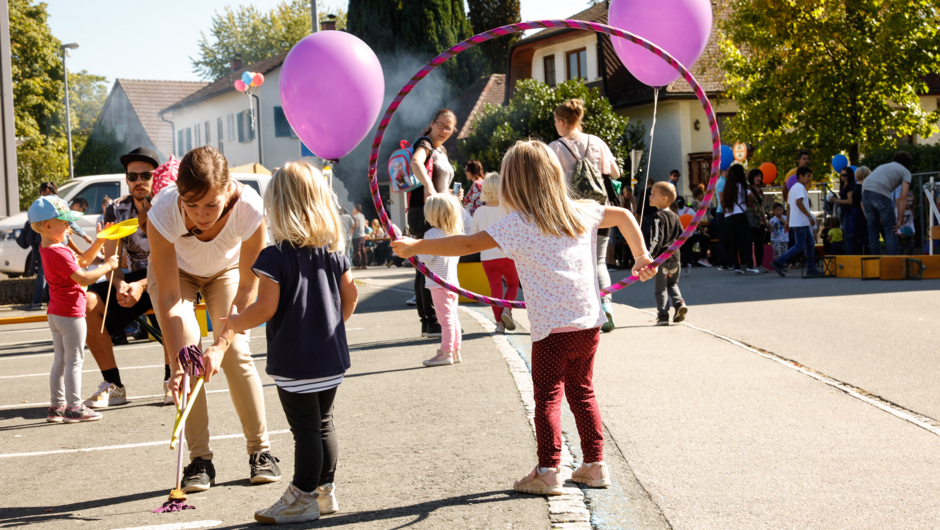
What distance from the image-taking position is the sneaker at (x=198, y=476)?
423 cm

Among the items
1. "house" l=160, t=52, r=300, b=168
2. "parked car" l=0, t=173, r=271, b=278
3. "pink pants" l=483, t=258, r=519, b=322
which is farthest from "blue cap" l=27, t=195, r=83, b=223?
"house" l=160, t=52, r=300, b=168

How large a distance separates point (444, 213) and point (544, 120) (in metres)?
21.8

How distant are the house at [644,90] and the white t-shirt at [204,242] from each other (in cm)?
2635

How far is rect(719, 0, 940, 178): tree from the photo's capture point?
21531mm

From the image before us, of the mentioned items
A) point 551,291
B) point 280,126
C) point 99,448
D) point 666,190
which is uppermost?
point 280,126

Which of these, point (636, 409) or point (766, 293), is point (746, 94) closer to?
point (766, 293)

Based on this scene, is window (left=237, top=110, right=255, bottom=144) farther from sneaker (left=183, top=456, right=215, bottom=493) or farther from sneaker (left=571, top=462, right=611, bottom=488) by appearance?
sneaker (left=571, top=462, right=611, bottom=488)

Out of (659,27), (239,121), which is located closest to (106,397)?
(659,27)

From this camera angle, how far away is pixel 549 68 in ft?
119

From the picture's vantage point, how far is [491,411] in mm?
5531

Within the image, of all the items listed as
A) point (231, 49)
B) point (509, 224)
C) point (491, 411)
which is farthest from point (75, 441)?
point (231, 49)

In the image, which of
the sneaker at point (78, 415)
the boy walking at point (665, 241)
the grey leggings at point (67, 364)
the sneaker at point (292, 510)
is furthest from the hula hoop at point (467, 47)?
the boy walking at point (665, 241)

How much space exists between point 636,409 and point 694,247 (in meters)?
14.3

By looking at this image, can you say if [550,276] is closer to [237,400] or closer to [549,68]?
[237,400]
